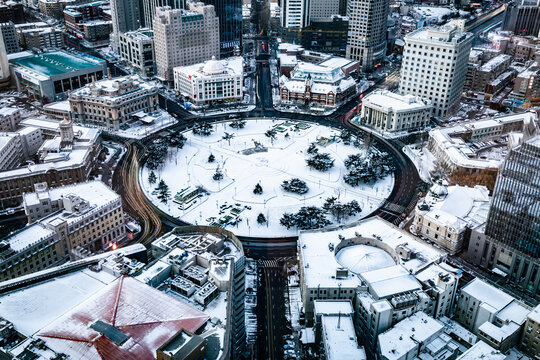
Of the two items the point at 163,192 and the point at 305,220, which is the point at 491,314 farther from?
the point at 163,192

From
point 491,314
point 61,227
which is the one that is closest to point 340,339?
point 491,314

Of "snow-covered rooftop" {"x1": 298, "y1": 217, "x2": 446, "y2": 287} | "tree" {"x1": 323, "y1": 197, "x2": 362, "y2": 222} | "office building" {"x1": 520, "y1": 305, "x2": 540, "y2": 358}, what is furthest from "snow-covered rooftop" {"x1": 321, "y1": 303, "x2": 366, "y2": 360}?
"tree" {"x1": 323, "y1": 197, "x2": 362, "y2": 222}

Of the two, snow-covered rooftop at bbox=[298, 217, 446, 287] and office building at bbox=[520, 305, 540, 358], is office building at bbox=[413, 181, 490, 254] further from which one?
office building at bbox=[520, 305, 540, 358]

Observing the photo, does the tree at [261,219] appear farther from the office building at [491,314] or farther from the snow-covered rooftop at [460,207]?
the office building at [491,314]

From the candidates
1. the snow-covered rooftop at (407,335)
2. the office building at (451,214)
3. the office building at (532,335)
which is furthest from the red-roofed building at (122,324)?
the office building at (451,214)

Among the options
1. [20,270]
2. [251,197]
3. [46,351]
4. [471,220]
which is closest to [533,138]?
[471,220]
